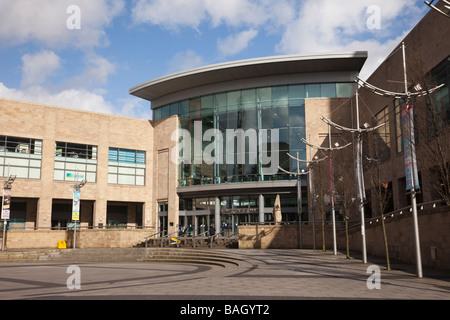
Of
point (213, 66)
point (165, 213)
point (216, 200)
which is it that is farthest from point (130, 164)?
point (213, 66)

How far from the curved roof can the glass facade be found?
62.4 inches

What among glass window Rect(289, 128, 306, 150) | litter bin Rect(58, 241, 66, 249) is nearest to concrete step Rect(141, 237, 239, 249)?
litter bin Rect(58, 241, 66, 249)

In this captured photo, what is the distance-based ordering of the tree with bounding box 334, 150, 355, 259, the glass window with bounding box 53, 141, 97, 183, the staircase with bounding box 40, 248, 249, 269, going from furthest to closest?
the glass window with bounding box 53, 141, 97, 183 < the staircase with bounding box 40, 248, 249, 269 < the tree with bounding box 334, 150, 355, 259

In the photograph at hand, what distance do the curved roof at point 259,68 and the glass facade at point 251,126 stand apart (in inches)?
62.4

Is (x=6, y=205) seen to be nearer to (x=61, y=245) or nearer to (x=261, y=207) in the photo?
(x=61, y=245)

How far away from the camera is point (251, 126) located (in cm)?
4388

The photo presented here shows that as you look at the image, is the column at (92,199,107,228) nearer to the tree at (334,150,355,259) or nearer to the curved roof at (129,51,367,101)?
the curved roof at (129,51,367,101)

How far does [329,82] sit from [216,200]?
54.5ft

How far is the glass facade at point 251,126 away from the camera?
42.3m

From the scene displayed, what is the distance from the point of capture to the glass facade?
139ft

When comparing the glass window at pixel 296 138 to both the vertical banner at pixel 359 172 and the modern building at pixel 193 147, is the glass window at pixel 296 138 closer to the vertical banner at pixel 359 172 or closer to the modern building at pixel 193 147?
the modern building at pixel 193 147

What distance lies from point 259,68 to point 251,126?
5.82 meters

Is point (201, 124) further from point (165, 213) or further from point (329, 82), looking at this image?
point (329, 82)

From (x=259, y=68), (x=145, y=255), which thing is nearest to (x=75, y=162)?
(x=145, y=255)
